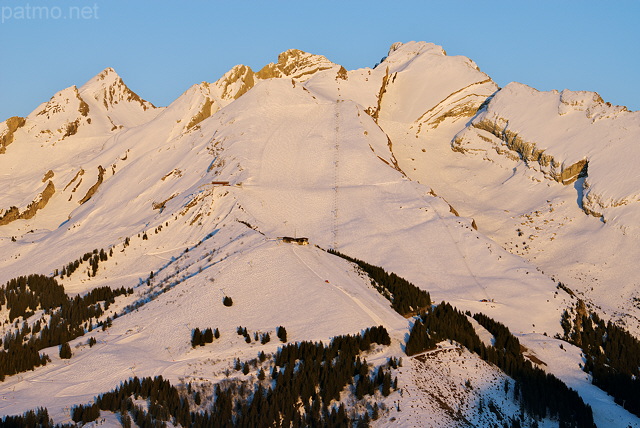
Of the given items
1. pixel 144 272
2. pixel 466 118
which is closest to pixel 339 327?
pixel 144 272

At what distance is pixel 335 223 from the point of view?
188ft

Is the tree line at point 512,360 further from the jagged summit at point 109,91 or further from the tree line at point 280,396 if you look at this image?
the jagged summit at point 109,91

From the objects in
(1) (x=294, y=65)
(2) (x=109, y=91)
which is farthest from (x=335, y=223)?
(2) (x=109, y=91)

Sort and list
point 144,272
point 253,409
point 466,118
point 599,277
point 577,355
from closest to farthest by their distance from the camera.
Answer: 1. point 253,409
2. point 577,355
3. point 144,272
4. point 599,277
5. point 466,118

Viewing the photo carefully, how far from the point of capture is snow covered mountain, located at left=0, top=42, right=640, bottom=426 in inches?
1233

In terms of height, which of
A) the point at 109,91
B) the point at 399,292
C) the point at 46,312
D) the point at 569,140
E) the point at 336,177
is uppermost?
the point at 109,91

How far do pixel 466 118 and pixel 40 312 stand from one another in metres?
65.1

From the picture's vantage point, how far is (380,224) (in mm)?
57000

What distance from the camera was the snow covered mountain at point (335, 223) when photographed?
103 ft

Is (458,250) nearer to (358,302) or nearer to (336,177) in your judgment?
(336,177)

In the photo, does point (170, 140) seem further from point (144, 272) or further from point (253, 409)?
point (253, 409)

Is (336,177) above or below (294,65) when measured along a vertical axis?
below

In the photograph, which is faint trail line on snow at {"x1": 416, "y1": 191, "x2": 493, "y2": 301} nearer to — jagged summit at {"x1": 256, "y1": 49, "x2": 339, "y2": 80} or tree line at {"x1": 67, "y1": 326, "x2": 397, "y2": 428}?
tree line at {"x1": 67, "y1": 326, "x2": 397, "y2": 428}

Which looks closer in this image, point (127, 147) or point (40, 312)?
point (40, 312)
